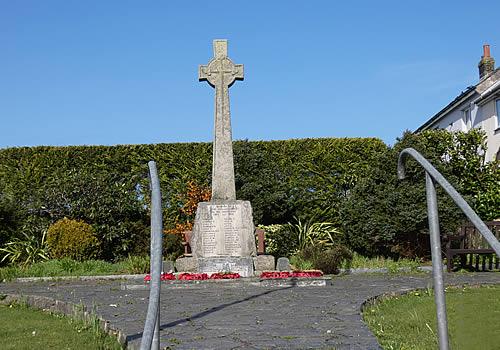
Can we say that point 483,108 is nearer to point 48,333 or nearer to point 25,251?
point 25,251

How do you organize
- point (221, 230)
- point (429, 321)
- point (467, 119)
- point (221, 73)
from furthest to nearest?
point (467, 119) < point (221, 73) < point (221, 230) < point (429, 321)

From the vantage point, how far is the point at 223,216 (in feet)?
36.5

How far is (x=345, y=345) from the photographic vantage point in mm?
4512

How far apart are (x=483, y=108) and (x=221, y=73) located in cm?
1638

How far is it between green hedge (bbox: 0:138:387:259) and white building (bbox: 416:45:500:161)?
895cm

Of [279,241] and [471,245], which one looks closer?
[471,245]

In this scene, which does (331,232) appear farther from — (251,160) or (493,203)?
(493,203)

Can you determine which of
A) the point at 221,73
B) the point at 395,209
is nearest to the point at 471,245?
the point at 395,209

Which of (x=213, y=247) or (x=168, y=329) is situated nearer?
(x=168, y=329)

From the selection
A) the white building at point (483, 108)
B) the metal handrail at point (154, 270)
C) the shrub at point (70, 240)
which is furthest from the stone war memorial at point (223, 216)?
the white building at point (483, 108)

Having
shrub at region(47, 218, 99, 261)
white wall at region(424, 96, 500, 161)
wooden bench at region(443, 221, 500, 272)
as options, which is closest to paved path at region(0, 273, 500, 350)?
wooden bench at region(443, 221, 500, 272)

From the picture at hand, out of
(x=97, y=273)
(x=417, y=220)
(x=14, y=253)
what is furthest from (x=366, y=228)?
(x=14, y=253)

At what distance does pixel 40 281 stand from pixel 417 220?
8.32 meters

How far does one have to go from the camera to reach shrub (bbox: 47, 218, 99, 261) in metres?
13.7
